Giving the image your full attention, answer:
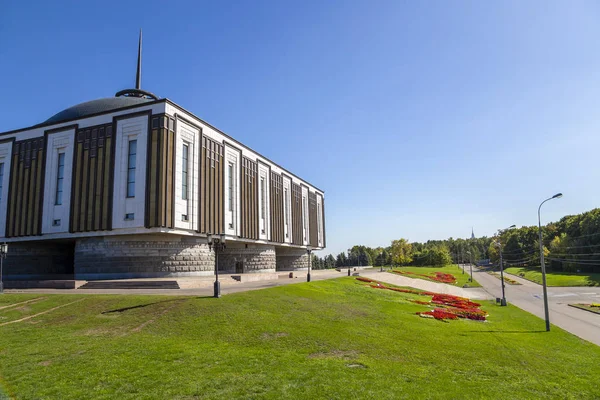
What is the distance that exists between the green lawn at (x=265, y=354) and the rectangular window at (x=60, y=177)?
63.9 ft

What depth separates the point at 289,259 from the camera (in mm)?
72688

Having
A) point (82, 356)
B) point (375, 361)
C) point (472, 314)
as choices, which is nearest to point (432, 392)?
point (375, 361)

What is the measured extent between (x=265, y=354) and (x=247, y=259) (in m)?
40.7

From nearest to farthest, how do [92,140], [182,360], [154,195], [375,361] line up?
1. [182,360]
2. [375,361]
3. [154,195]
4. [92,140]

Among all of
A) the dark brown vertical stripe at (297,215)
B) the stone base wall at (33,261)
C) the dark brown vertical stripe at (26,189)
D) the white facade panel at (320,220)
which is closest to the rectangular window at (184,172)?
the stone base wall at (33,261)

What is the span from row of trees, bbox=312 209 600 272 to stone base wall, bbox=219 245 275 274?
108 ft

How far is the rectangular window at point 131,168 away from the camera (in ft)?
120

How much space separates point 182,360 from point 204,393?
2.79 meters

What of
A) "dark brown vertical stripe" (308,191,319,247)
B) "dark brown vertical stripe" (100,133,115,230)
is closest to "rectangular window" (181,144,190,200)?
"dark brown vertical stripe" (100,133,115,230)

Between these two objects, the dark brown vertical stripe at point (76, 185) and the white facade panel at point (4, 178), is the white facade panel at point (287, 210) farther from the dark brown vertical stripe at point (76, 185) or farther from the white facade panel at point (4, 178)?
the white facade panel at point (4, 178)

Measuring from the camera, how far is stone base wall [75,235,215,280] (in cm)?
3578

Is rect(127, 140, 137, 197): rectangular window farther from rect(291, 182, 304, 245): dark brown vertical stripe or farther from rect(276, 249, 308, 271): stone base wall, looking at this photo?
rect(276, 249, 308, 271): stone base wall

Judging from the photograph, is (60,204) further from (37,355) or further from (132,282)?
(37,355)

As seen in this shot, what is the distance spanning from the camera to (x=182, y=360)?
12117 millimetres
